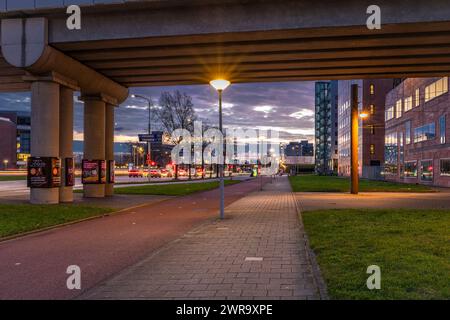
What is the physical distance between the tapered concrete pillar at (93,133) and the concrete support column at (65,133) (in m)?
2.75

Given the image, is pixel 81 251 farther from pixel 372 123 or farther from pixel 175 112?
pixel 372 123

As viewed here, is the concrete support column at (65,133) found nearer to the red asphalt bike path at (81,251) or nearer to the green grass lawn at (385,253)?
the red asphalt bike path at (81,251)

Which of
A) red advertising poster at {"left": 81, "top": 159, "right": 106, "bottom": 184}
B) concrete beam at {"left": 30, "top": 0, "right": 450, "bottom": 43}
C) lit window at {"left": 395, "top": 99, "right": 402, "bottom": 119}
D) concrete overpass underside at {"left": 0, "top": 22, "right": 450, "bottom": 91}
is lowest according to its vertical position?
red advertising poster at {"left": 81, "top": 159, "right": 106, "bottom": 184}

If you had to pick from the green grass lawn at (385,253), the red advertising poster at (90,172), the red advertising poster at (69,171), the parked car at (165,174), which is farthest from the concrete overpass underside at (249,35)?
the parked car at (165,174)

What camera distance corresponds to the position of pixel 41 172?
20344mm

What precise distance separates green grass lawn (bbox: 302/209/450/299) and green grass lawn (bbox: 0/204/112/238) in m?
7.73

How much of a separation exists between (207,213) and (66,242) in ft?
24.7

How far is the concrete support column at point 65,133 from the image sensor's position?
22078mm

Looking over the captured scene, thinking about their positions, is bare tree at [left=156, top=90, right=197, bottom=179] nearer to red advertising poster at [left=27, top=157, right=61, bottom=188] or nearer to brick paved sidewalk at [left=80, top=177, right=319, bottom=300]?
red advertising poster at [left=27, top=157, right=61, bottom=188]

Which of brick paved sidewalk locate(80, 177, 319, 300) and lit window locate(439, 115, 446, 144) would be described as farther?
lit window locate(439, 115, 446, 144)

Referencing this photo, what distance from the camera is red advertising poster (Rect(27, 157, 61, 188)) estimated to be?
20.3 m

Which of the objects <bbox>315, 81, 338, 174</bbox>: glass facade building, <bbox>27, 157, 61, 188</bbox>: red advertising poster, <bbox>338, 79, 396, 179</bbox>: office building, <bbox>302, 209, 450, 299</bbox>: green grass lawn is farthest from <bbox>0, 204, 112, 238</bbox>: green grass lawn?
<bbox>315, 81, 338, 174</bbox>: glass facade building

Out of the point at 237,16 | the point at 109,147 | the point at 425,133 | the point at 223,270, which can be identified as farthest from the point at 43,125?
the point at 425,133
